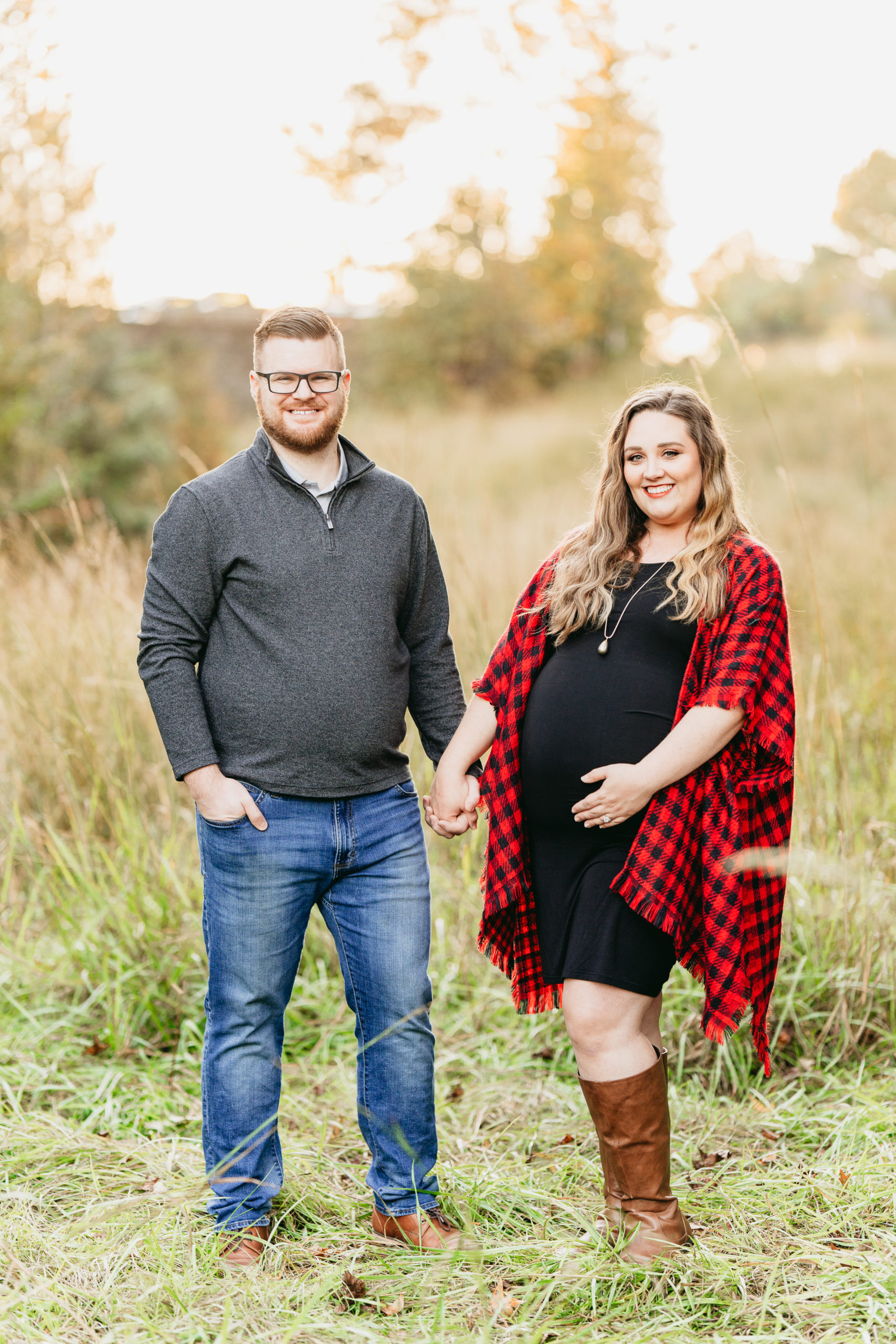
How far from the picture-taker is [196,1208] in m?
2.52

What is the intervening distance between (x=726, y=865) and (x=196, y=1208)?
146 centimetres

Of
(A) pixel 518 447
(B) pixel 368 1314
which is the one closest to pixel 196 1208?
(B) pixel 368 1314

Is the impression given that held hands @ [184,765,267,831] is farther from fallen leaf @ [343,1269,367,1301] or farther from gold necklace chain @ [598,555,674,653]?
fallen leaf @ [343,1269,367,1301]

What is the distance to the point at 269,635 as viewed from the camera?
93.0 inches

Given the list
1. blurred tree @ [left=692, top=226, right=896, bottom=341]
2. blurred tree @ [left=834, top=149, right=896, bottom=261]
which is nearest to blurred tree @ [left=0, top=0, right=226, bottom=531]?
blurred tree @ [left=692, top=226, right=896, bottom=341]

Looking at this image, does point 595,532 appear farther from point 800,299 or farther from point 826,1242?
point 800,299

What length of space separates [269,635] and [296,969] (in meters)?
0.76

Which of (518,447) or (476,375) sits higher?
(476,375)

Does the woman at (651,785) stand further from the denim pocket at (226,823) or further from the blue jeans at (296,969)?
the denim pocket at (226,823)

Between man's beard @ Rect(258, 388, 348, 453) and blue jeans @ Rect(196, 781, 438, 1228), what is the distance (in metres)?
0.77

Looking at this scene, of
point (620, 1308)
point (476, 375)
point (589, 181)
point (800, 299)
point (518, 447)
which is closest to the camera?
point (620, 1308)

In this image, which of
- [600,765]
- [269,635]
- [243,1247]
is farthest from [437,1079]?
[269,635]

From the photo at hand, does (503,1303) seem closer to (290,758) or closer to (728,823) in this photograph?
(728,823)

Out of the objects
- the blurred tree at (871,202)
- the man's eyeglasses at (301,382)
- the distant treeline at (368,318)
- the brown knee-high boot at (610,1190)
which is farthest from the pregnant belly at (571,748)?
the blurred tree at (871,202)
